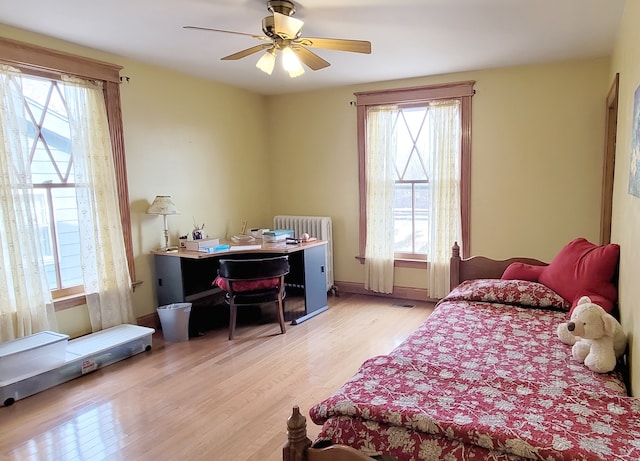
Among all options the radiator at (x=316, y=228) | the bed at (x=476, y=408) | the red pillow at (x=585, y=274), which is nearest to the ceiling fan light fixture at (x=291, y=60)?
the bed at (x=476, y=408)

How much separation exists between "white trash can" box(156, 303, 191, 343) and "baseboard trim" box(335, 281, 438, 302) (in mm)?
2138

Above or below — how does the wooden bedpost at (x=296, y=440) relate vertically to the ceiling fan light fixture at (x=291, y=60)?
below

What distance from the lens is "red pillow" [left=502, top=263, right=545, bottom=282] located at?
3.15 meters

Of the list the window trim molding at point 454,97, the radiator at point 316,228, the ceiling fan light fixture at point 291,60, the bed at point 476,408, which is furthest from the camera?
the radiator at point 316,228

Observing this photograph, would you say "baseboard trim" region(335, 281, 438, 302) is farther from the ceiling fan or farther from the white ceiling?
the ceiling fan

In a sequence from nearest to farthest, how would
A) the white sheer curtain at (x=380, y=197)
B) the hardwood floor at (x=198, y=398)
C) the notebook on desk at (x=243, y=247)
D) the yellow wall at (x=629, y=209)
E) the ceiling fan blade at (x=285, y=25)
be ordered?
the yellow wall at (x=629, y=209), the hardwood floor at (x=198, y=398), the ceiling fan blade at (x=285, y=25), the notebook on desk at (x=243, y=247), the white sheer curtain at (x=380, y=197)

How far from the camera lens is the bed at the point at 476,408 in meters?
1.28

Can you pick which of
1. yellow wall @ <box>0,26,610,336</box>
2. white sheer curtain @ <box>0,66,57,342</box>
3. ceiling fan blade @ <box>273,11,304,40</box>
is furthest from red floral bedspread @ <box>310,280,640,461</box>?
white sheer curtain @ <box>0,66,57,342</box>

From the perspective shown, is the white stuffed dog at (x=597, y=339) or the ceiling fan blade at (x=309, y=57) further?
the ceiling fan blade at (x=309, y=57)

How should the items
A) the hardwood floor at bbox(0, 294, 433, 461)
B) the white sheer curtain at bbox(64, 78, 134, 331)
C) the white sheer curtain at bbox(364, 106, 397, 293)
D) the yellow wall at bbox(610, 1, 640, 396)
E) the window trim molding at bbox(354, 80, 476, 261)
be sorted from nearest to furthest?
the yellow wall at bbox(610, 1, 640, 396), the hardwood floor at bbox(0, 294, 433, 461), the white sheer curtain at bbox(64, 78, 134, 331), the window trim molding at bbox(354, 80, 476, 261), the white sheer curtain at bbox(364, 106, 397, 293)

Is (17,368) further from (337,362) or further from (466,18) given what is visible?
(466,18)

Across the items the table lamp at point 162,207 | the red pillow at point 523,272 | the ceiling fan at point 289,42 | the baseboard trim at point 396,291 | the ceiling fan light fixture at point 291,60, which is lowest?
the baseboard trim at point 396,291

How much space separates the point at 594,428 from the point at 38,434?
2.68m

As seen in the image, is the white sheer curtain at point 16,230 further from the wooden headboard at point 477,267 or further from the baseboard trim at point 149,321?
the wooden headboard at point 477,267
